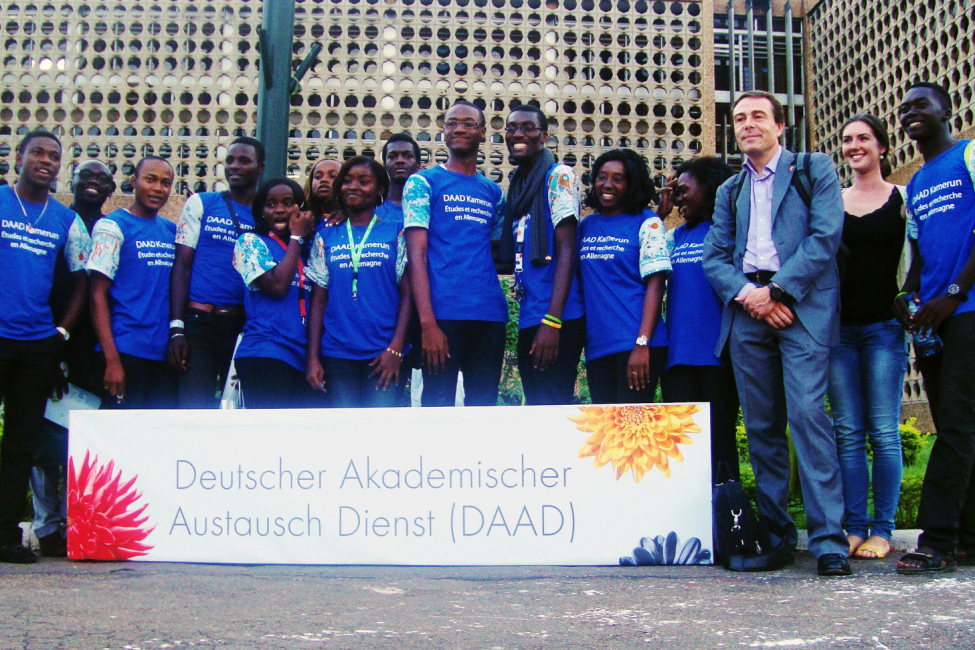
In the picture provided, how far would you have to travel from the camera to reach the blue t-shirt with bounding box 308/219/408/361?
14.5 ft

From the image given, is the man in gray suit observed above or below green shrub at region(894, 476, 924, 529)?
above

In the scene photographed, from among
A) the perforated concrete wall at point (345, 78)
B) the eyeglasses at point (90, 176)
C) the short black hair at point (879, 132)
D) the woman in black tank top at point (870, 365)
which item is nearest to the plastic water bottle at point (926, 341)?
the woman in black tank top at point (870, 365)

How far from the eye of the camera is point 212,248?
4688mm

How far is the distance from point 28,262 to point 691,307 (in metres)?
3.05

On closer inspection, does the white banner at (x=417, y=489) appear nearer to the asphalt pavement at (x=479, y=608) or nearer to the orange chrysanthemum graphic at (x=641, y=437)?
the orange chrysanthemum graphic at (x=641, y=437)

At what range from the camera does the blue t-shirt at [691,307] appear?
4.21 m

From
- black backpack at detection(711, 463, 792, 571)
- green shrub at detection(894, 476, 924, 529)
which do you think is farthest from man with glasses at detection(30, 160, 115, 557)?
green shrub at detection(894, 476, 924, 529)

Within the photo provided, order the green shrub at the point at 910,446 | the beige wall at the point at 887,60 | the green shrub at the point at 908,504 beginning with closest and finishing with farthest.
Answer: the green shrub at the point at 908,504 → the green shrub at the point at 910,446 → the beige wall at the point at 887,60

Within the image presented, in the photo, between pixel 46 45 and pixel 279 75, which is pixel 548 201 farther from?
pixel 46 45

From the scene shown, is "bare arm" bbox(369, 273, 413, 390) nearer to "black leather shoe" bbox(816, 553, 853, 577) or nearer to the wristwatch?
"black leather shoe" bbox(816, 553, 853, 577)

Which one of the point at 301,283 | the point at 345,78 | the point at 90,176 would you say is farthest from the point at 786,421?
the point at 345,78

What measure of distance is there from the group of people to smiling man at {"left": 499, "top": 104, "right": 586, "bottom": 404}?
0.4 inches

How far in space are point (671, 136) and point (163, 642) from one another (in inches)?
494

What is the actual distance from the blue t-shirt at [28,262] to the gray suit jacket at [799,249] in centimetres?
301
